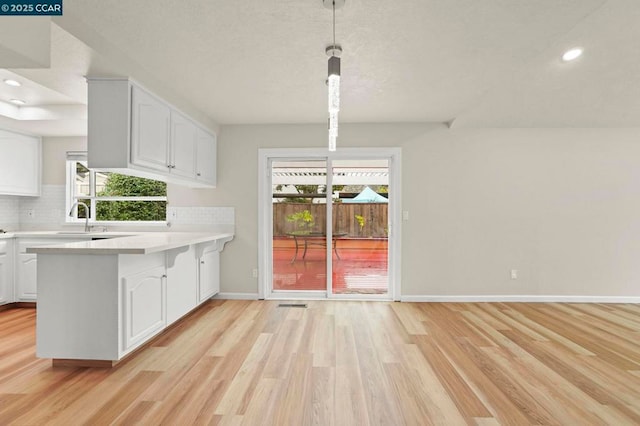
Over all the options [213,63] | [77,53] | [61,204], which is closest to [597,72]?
[213,63]

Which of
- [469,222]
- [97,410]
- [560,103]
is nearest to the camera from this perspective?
[97,410]

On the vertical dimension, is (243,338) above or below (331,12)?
below

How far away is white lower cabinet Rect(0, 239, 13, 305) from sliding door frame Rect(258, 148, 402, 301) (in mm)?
2910

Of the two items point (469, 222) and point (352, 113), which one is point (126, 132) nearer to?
point (352, 113)

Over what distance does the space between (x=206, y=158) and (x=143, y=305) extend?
204 cm

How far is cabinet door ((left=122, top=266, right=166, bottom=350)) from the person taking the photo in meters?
2.50

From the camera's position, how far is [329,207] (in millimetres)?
4535

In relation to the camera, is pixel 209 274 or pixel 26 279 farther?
pixel 209 274

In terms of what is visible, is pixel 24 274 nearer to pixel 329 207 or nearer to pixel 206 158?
pixel 206 158

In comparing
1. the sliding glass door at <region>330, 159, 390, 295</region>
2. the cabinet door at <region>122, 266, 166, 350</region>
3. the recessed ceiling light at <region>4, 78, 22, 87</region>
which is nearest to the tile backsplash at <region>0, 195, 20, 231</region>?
the recessed ceiling light at <region>4, 78, 22, 87</region>

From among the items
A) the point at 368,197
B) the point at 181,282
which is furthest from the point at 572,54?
the point at 181,282

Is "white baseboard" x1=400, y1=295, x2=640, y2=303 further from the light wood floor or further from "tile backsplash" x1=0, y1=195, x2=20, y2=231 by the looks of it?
"tile backsplash" x1=0, y1=195, x2=20, y2=231

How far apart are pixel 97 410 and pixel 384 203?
3.58 meters

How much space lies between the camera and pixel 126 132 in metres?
2.67
